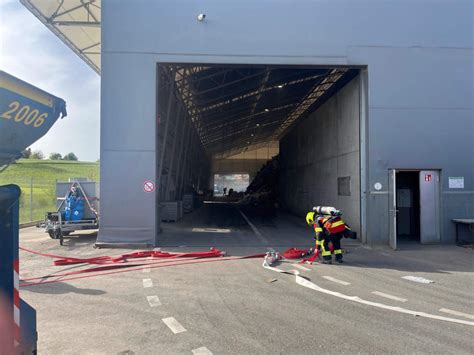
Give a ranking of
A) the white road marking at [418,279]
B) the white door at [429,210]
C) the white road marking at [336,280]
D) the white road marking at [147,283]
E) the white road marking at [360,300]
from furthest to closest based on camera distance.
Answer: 1. the white door at [429,210]
2. the white road marking at [418,279]
3. the white road marking at [336,280]
4. the white road marking at [147,283]
5. the white road marking at [360,300]

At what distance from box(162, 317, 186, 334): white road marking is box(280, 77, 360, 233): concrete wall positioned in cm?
950

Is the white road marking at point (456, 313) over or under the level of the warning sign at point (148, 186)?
under

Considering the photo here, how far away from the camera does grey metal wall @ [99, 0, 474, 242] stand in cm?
1152

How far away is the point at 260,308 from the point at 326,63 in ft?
29.7

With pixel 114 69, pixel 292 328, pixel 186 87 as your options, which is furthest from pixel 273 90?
pixel 292 328

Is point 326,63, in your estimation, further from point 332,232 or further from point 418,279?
point 418,279

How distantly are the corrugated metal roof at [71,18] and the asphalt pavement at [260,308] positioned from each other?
32.3ft

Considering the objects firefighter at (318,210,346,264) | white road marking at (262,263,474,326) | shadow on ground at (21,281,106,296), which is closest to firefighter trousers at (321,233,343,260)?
firefighter at (318,210,346,264)

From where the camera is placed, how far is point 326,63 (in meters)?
12.0

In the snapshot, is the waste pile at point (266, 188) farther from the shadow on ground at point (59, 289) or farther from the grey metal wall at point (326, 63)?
the shadow on ground at point (59, 289)

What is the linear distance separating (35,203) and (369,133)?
18.4 m

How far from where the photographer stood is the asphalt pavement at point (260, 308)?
14.0 feet

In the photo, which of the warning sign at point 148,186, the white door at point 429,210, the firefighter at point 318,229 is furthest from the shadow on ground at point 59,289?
the white door at point 429,210

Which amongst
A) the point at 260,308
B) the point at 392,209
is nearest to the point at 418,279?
the point at 260,308
